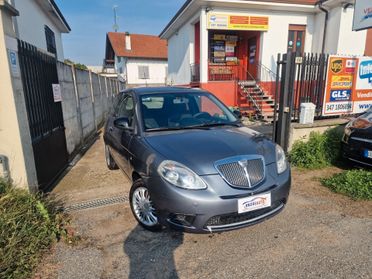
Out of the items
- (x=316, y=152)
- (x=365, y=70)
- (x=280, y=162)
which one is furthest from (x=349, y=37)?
(x=280, y=162)

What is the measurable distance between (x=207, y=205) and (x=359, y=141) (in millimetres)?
3386

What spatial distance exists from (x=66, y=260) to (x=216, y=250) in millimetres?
1516

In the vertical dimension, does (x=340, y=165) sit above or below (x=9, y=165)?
below

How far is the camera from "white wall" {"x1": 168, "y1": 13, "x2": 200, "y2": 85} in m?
12.8

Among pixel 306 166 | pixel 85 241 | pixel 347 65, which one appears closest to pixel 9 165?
pixel 85 241

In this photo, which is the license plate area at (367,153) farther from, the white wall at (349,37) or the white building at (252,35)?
the white wall at (349,37)

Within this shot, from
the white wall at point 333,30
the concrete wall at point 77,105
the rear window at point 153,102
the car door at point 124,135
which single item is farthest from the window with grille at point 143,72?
the rear window at point 153,102

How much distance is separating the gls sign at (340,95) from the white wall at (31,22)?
855 centimetres

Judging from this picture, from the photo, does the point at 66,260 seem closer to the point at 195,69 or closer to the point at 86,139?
the point at 86,139

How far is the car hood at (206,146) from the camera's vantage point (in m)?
2.53

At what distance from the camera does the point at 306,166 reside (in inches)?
197

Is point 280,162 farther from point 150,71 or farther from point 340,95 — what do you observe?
point 150,71

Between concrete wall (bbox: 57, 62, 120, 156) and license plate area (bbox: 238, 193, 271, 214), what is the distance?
383 cm

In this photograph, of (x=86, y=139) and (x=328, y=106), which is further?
(x=86, y=139)
